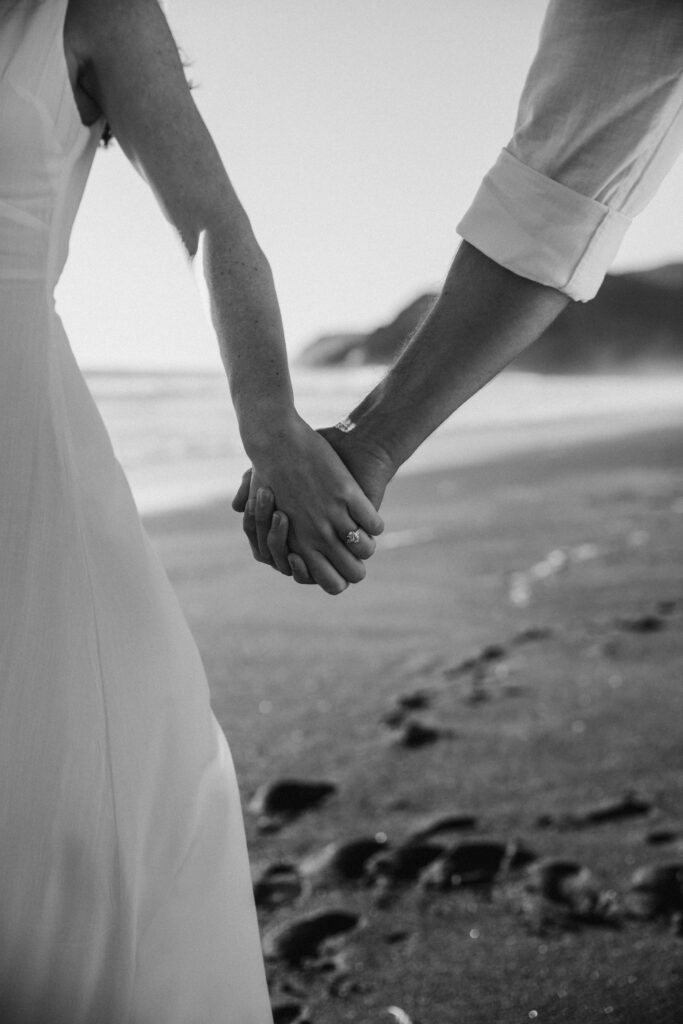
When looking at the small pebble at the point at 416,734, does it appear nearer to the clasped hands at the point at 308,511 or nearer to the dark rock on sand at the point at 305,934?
the dark rock on sand at the point at 305,934

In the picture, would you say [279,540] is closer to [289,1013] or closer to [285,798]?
[289,1013]

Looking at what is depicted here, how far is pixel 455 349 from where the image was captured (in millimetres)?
1842

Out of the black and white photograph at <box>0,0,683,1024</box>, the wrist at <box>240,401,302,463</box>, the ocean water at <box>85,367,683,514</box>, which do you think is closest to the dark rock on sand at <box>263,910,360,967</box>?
the black and white photograph at <box>0,0,683,1024</box>

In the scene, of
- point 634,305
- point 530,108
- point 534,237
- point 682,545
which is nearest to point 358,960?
point 534,237

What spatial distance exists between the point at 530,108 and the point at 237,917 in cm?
137

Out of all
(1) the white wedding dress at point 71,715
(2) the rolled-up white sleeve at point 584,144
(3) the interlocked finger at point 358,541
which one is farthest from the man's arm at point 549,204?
(1) the white wedding dress at point 71,715

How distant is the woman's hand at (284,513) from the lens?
1798 mm

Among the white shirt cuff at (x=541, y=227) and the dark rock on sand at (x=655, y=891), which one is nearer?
the white shirt cuff at (x=541, y=227)

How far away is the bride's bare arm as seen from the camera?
1.66m

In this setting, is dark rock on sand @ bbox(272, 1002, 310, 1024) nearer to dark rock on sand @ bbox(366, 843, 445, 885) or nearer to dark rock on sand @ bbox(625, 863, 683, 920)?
dark rock on sand @ bbox(366, 843, 445, 885)

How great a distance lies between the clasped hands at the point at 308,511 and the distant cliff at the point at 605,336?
1385 inches

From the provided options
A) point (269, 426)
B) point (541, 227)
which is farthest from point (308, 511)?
point (541, 227)

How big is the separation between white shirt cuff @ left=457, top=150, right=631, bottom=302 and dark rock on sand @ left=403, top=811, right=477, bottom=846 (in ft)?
4.39

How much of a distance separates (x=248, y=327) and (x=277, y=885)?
1278 millimetres
